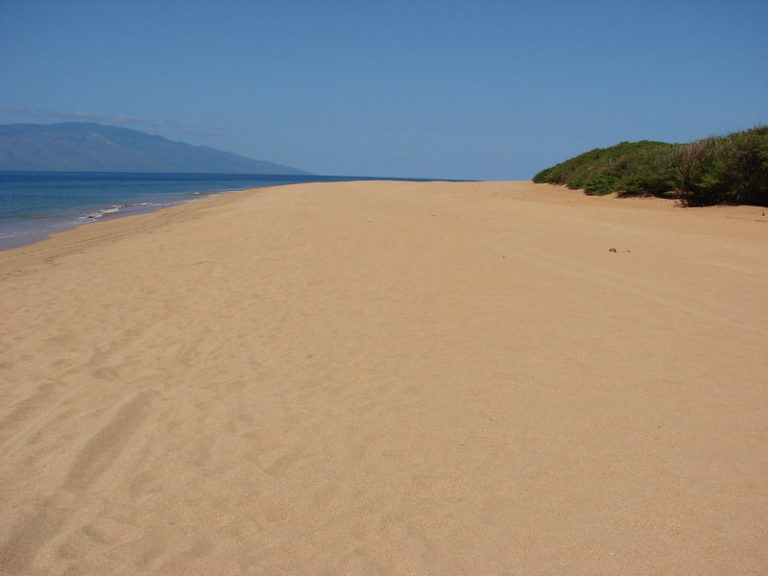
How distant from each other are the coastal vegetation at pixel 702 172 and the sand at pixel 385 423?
10.8m

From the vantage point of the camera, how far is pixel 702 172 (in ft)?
59.4

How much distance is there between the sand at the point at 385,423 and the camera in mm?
2486

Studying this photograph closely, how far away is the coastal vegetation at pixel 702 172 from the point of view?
16.8 metres

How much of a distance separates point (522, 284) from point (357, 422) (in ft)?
15.1

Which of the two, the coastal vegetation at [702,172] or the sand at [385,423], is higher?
the coastal vegetation at [702,172]

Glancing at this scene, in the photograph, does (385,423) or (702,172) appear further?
(702,172)

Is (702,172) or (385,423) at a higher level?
(702,172)

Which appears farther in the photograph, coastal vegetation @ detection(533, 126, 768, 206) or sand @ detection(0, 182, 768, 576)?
coastal vegetation @ detection(533, 126, 768, 206)

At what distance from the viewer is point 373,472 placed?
10.1 ft

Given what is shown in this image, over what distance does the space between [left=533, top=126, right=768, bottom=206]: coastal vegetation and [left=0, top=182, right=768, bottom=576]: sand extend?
10.8m

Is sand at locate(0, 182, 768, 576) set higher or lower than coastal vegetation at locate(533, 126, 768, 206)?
lower

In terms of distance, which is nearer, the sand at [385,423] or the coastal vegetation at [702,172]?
the sand at [385,423]

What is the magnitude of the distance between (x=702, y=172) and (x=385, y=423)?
1824cm

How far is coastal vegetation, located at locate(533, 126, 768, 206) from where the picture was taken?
1684 cm
